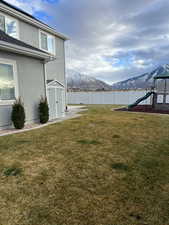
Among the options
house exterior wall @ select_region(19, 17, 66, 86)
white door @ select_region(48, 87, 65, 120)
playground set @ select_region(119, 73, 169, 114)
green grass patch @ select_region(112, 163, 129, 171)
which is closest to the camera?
green grass patch @ select_region(112, 163, 129, 171)

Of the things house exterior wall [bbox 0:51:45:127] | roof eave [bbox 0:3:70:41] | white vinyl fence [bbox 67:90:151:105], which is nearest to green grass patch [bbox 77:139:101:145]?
house exterior wall [bbox 0:51:45:127]

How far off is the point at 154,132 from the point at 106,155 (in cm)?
327

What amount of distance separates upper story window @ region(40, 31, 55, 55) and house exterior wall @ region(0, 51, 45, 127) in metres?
3.39

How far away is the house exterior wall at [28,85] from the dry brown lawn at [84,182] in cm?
199

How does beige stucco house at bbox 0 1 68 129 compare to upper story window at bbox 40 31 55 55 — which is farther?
upper story window at bbox 40 31 55 55

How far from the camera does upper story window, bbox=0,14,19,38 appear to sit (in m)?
7.74

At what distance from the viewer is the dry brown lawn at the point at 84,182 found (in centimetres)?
190

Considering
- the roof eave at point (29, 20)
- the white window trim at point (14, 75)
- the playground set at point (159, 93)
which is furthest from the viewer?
the playground set at point (159, 93)

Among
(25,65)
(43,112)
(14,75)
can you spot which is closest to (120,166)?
(43,112)

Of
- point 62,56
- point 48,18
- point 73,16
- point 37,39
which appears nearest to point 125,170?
point 37,39

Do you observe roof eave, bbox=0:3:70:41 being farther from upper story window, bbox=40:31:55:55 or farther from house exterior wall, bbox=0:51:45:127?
house exterior wall, bbox=0:51:45:127

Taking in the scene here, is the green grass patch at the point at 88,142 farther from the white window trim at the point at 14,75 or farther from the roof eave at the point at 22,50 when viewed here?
the roof eave at the point at 22,50

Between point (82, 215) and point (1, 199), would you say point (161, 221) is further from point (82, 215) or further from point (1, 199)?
point (1, 199)

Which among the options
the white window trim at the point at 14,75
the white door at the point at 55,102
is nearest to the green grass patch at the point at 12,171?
the white window trim at the point at 14,75
